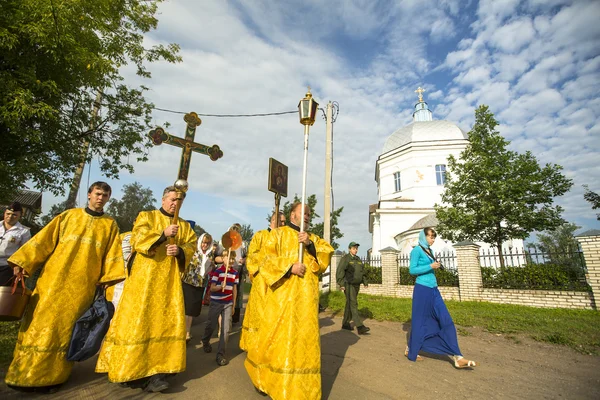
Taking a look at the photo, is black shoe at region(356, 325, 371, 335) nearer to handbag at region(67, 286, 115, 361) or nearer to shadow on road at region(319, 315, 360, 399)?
shadow on road at region(319, 315, 360, 399)

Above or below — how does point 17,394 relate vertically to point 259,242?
below

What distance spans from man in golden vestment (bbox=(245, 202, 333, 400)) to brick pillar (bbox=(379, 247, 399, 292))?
11.9 m

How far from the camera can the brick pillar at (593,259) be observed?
29.2 ft

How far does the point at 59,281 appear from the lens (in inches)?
128

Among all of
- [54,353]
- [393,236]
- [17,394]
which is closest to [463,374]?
[54,353]

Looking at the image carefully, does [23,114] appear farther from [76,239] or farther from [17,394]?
[17,394]

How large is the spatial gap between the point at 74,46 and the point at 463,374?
11373mm

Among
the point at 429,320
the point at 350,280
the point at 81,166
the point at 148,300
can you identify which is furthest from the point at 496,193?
the point at 81,166

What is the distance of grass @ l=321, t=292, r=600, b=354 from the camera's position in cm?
605

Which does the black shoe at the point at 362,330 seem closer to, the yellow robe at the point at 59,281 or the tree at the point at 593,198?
the yellow robe at the point at 59,281

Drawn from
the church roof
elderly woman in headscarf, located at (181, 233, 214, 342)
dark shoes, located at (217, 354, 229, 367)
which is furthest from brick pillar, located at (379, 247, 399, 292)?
the church roof

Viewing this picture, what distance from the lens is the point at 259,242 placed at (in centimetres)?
385

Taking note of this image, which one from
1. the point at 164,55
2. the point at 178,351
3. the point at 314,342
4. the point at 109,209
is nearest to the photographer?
the point at 314,342

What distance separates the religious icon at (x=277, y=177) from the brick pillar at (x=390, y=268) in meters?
10.5
